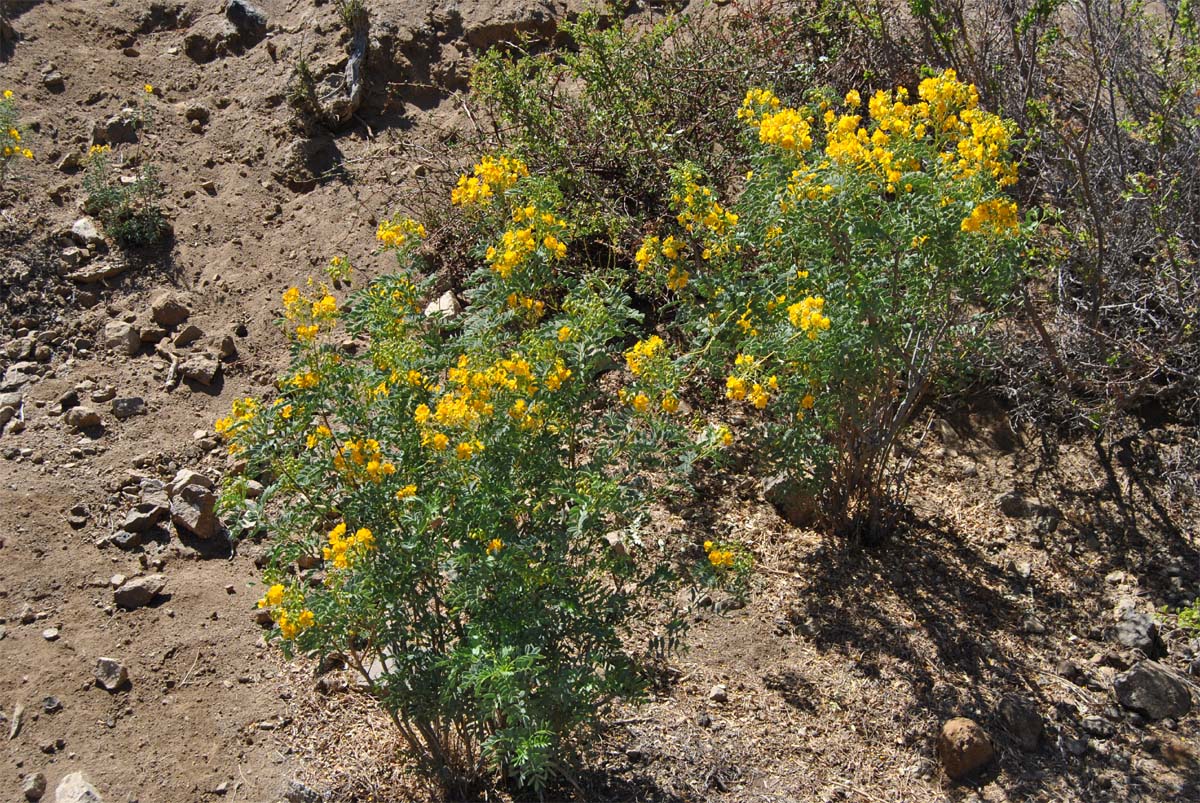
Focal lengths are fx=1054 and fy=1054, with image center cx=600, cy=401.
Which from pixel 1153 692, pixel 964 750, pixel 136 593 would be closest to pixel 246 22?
pixel 136 593

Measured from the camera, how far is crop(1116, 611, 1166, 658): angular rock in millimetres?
4117

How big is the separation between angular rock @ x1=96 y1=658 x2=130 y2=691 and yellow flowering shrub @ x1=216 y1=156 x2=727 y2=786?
1.03 m

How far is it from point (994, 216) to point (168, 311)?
3855 millimetres

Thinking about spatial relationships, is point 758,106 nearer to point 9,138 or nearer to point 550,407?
point 550,407

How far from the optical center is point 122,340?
16.6 feet

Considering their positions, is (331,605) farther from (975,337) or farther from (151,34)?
(151,34)

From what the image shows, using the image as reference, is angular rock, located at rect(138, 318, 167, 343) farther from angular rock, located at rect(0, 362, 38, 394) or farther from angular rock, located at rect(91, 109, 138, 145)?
angular rock, located at rect(91, 109, 138, 145)

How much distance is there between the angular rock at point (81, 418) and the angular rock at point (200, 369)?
1.48 feet

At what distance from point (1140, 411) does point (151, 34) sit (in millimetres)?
6171

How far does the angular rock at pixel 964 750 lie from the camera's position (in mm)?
3650

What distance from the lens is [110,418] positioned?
187 inches

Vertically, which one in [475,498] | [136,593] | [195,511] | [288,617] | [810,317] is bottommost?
[136,593]

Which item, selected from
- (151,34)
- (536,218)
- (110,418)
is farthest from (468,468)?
(151,34)

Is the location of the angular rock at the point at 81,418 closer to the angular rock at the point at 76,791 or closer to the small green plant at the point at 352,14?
the angular rock at the point at 76,791
